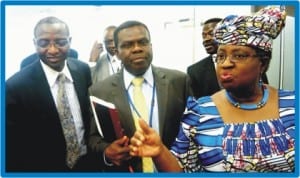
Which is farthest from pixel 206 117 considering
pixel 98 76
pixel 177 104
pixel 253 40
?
pixel 98 76

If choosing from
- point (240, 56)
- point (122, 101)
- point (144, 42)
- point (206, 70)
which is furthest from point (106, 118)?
point (240, 56)

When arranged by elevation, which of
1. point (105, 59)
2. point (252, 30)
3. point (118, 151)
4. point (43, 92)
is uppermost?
point (252, 30)

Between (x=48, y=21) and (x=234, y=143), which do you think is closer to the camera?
(x=234, y=143)

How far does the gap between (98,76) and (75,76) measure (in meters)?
0.10

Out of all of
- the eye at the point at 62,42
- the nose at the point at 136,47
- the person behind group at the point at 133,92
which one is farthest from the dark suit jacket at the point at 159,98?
the eye at the point at 62,42

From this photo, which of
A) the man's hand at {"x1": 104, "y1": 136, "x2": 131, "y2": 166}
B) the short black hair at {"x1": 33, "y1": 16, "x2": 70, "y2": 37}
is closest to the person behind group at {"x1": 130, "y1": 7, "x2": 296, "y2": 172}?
the man's hand at {"x1": 104, "y1": 136, "x2": 131, "y2": 166}

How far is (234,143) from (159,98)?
1.24 ft

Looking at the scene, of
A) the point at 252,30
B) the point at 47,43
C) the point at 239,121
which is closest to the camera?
→ the point at 252,30

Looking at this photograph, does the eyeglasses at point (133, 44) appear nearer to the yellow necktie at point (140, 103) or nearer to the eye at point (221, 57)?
the yellow necktie at point (140, 103)

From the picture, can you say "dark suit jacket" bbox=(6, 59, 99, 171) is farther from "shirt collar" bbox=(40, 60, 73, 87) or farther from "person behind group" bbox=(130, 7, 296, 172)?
"person behind group" bbox=(130, 7, 296, 172)

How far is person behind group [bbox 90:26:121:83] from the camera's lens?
162 cm

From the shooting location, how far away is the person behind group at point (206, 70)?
1.58 m

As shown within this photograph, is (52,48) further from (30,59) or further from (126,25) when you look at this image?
(126,25)

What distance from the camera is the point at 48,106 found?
1640 millimetres
